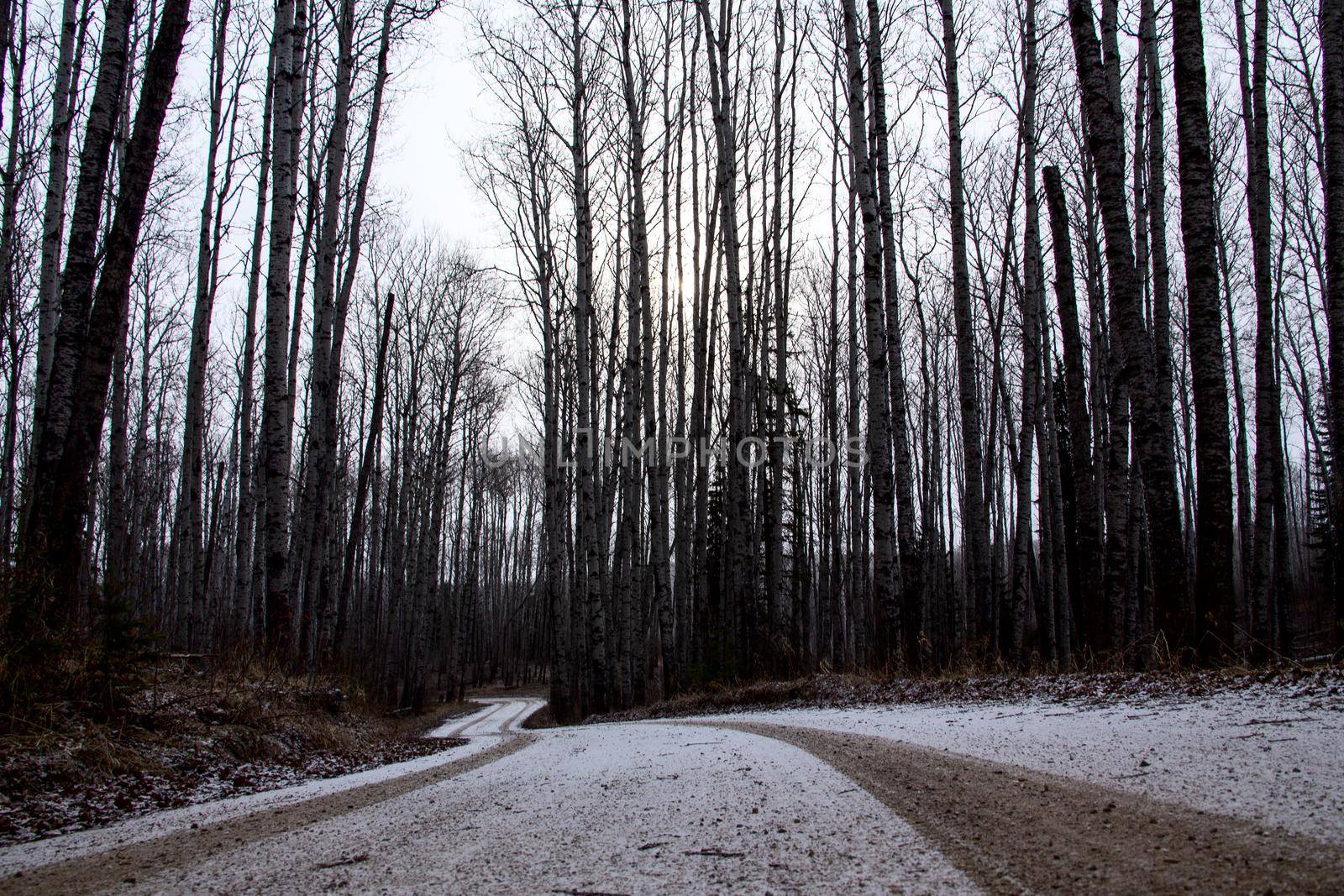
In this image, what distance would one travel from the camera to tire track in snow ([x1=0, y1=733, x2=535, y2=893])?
2025 mm

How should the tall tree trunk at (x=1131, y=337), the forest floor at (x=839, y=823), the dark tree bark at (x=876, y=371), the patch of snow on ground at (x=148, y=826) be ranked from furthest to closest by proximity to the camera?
the dark tree bark at (x=876, y=371) < the tall tree trunk at (x=1131, y=337) < the patch of snow on ground at (x=148, y=826) < the forest floor at (x=839, y=823)

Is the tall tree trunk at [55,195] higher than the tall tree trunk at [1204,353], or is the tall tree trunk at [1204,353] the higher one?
the tall tree trunk at [55,195]

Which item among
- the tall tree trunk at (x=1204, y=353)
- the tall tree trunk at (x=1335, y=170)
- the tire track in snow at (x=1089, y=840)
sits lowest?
the tire track in snow at (x=1089, y=840)

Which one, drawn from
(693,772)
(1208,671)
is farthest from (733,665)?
(693,772)

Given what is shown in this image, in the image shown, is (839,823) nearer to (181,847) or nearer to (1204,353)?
(181,847)

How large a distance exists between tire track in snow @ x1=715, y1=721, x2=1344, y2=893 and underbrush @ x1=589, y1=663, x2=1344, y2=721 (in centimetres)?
196

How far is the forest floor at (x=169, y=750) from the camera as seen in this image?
12.6 ft

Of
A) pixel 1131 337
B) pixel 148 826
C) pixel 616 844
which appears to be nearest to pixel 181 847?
pixel 148 826

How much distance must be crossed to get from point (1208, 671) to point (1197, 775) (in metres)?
3.25

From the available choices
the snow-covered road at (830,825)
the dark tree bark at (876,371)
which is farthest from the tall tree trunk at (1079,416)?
the snow-covered road at (830,825)

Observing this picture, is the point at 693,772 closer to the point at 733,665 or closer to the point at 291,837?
the point at 291,837

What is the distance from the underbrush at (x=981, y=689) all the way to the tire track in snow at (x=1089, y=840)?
6.44 ft

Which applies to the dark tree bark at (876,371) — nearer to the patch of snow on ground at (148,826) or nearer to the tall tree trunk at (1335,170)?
the tall tree trunk at (1335,170)

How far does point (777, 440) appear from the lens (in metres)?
17.2
